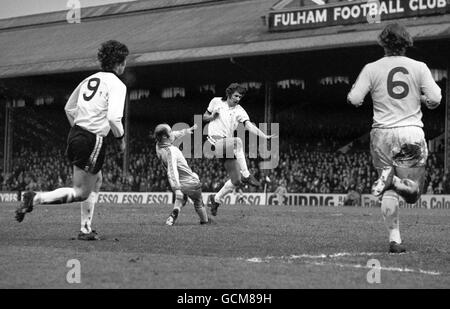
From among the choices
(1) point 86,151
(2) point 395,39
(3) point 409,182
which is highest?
(2) point 395,39

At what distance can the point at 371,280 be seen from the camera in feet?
21.0

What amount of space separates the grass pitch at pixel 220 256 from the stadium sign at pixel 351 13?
1739cm

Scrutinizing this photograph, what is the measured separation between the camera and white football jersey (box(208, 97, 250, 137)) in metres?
15.7

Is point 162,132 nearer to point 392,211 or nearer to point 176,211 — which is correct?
point 176,211

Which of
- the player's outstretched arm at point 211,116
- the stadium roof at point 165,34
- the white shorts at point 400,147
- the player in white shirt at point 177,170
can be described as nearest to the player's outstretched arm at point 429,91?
the white shorts at point 400,147

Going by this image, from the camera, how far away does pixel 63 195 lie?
9.75 metres

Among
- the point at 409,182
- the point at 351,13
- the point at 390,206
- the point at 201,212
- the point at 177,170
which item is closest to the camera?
the point at 409,182

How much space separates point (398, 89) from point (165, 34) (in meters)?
30.8

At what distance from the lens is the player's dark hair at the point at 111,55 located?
10125 millimetres

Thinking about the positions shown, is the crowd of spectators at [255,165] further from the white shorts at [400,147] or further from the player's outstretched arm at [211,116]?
the white shorts at [400,147]

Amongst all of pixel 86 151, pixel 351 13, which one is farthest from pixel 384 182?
pixel 351 13
